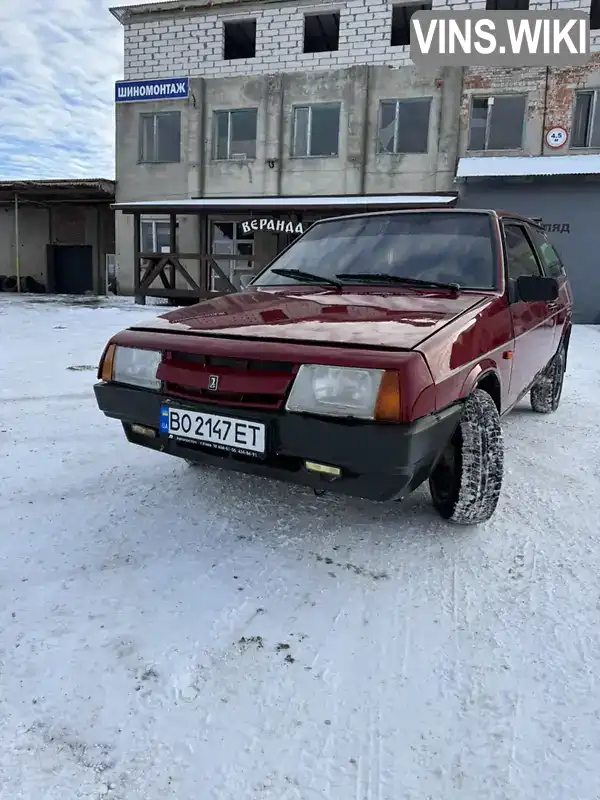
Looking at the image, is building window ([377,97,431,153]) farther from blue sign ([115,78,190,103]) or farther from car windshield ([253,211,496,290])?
car windshield ([253,211,496,290])

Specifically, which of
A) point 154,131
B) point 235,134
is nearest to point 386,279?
point 235,134

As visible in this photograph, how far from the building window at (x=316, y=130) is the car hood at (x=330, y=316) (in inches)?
562

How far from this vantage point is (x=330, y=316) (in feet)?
7.30

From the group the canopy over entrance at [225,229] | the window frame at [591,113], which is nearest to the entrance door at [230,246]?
the canopy over entrance at [225,229]

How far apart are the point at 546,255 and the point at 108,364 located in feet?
10.4

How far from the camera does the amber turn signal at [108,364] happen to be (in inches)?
93.8

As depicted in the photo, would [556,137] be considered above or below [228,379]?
above

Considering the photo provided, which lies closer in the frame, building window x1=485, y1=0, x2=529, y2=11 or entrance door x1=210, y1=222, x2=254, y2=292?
building window x1=485, y1=0, x2=529, y2=11

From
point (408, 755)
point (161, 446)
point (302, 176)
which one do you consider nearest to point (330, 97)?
point (302, 176)

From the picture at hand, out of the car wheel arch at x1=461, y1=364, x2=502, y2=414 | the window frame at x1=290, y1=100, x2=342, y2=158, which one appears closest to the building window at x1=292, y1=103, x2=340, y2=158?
the window frame at x1=290, y1=100, x2=342, y2=158

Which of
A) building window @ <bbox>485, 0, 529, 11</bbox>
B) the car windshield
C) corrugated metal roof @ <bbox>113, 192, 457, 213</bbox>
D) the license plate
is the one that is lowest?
the license plate

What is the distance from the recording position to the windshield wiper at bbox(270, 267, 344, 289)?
2818 millimetres

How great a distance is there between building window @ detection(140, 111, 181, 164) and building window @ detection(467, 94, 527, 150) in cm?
839

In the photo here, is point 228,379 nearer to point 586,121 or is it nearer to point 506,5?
point 586,121
